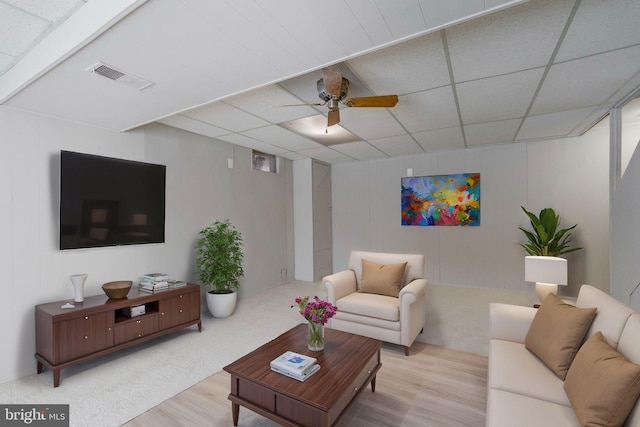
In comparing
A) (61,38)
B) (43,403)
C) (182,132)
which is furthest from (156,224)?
(61,38)

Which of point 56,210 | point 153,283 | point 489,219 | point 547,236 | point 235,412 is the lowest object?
point 235,412

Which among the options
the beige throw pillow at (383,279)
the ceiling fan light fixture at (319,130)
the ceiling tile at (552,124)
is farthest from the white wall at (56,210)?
the ceiling tile at (552,124)

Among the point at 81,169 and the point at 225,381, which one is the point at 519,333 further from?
the point at 81,169

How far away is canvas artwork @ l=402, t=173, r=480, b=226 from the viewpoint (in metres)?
5.30

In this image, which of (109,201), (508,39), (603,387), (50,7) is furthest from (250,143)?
(603,387)

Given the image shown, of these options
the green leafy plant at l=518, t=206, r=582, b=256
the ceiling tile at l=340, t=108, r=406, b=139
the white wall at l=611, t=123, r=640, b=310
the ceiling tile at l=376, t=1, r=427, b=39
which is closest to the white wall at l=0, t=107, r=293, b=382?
the ceiling tile at l=340, t=108, r=406, b=139

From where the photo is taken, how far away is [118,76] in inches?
84.0

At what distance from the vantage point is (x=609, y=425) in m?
1.18

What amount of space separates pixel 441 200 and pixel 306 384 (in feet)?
15.4

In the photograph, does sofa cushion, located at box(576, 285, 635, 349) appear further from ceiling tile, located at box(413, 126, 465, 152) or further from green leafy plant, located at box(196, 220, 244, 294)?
green leafy plant, located at box(196, 220, 244, 294)

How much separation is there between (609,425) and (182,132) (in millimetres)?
4620

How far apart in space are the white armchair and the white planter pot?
1.53 meters

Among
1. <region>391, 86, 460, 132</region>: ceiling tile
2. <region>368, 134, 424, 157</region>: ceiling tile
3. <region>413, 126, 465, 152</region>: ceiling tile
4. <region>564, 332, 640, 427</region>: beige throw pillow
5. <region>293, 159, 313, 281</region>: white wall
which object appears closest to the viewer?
<region>564, 332, 640, 427</region>: beige throw pillow

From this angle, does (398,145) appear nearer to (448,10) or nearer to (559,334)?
(448,10)
